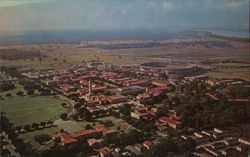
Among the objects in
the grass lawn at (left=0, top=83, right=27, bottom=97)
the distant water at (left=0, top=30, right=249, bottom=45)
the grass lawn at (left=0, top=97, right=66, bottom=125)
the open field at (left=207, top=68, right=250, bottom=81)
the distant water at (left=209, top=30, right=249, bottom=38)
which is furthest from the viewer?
the distant water at (left=209, top=30, right=249, bottom=38)

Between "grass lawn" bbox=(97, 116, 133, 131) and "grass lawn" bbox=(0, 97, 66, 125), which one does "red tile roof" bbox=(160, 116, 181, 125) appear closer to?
"grass lawn" bbox=(97, 116, 133, 131)

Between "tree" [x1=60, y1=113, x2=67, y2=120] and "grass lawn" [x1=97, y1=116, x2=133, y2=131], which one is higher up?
"tree" [x1=60, y1=113, x2=67, y2=120]

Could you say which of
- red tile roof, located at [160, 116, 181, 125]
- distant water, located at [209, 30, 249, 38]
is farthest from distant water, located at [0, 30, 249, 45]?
red tile roof, located at [160, 116, 181, 125]

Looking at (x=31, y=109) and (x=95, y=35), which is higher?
(x=95, y=35)

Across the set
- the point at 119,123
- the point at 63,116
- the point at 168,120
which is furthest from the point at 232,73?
the point at 63,116

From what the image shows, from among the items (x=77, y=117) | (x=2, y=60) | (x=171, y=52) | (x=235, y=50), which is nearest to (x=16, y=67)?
(x=2, y=60)

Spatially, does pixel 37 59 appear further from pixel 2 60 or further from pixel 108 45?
pixel 108 45

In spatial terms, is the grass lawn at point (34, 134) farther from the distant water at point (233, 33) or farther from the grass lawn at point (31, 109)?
the distant water at point (233, 33)

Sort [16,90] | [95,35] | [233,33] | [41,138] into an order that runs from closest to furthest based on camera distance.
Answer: [41,138] → [16,90] → [95,35] → [233,33]

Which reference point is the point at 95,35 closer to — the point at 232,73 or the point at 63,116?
the point at 232,73
